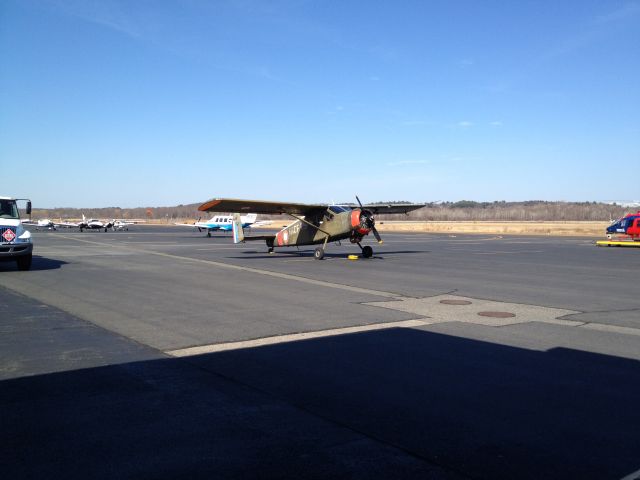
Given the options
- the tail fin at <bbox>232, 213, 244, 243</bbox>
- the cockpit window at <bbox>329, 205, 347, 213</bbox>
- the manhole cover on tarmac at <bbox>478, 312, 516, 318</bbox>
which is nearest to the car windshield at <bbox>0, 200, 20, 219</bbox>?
the cockpit window at <bbox>329, 205, 347, 213</bbox>

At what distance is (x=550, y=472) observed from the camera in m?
3.73

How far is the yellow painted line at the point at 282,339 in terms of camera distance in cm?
730

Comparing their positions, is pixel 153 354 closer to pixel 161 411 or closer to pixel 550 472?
pixel 161 411

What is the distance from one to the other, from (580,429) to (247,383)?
129 inches

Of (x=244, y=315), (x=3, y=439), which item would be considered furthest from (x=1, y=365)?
(x=244, y=315)

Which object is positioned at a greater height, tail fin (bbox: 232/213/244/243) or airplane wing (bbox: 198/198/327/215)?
airplane wing (bbox: 198/198/327/215)

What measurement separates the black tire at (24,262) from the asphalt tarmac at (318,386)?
20.6 feet

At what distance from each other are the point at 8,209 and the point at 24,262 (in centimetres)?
203

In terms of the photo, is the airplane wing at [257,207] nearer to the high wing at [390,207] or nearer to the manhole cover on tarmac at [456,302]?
the high wing at [390,207]

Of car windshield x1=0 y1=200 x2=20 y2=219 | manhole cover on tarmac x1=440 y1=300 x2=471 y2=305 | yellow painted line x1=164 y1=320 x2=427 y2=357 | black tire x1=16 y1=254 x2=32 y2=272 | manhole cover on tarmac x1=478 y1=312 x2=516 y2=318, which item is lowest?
manhole cover on tarmac x1=440 y1=300 x2=471 y2=305

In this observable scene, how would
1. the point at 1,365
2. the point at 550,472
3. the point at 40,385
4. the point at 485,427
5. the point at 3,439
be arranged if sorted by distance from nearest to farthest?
the point at 550,472
the point at 3,439
the point at 485,427
the point at 40,385
the point at 1,365

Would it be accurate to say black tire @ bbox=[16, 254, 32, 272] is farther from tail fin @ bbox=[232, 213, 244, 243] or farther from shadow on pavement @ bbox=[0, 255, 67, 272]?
tail fin @ bbox=[232, 213, 244, 243]

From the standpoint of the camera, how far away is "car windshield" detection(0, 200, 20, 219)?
18.7 metres

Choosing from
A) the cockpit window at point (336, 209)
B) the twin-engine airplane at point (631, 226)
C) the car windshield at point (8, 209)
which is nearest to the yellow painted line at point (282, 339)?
the car windshield at point (8, 209)
